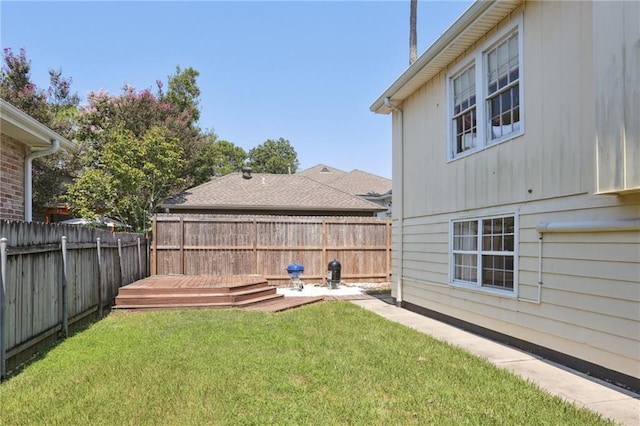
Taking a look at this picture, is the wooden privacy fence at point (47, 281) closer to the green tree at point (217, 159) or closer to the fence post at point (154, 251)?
the fence post at point (154, 251)

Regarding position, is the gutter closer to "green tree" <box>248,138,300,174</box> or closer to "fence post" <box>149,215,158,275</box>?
"fence post" <box>149,215,158,275</box>

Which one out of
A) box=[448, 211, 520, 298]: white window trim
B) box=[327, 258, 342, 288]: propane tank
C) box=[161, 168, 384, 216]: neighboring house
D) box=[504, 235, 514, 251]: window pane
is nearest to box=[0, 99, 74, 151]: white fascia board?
box=[448, 211, 520, 298]: white window trim

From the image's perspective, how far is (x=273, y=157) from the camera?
50.2m

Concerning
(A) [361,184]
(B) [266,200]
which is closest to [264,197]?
(B) [266,200]

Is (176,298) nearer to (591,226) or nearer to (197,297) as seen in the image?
(197,297)

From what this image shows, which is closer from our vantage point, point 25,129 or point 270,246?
point 25,129

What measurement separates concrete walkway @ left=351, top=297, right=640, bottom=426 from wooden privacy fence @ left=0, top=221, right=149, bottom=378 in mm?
5379

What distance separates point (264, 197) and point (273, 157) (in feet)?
112

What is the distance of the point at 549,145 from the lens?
16.4ft

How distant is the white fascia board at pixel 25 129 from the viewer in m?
5.68

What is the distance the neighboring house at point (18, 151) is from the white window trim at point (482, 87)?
267 inches

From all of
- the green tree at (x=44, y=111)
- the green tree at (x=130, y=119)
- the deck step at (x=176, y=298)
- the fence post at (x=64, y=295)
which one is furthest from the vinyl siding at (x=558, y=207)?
the green tree at (x=44, y=111)

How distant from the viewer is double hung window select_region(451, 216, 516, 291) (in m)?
5.86

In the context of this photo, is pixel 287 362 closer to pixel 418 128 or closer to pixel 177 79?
pixel 418 128
